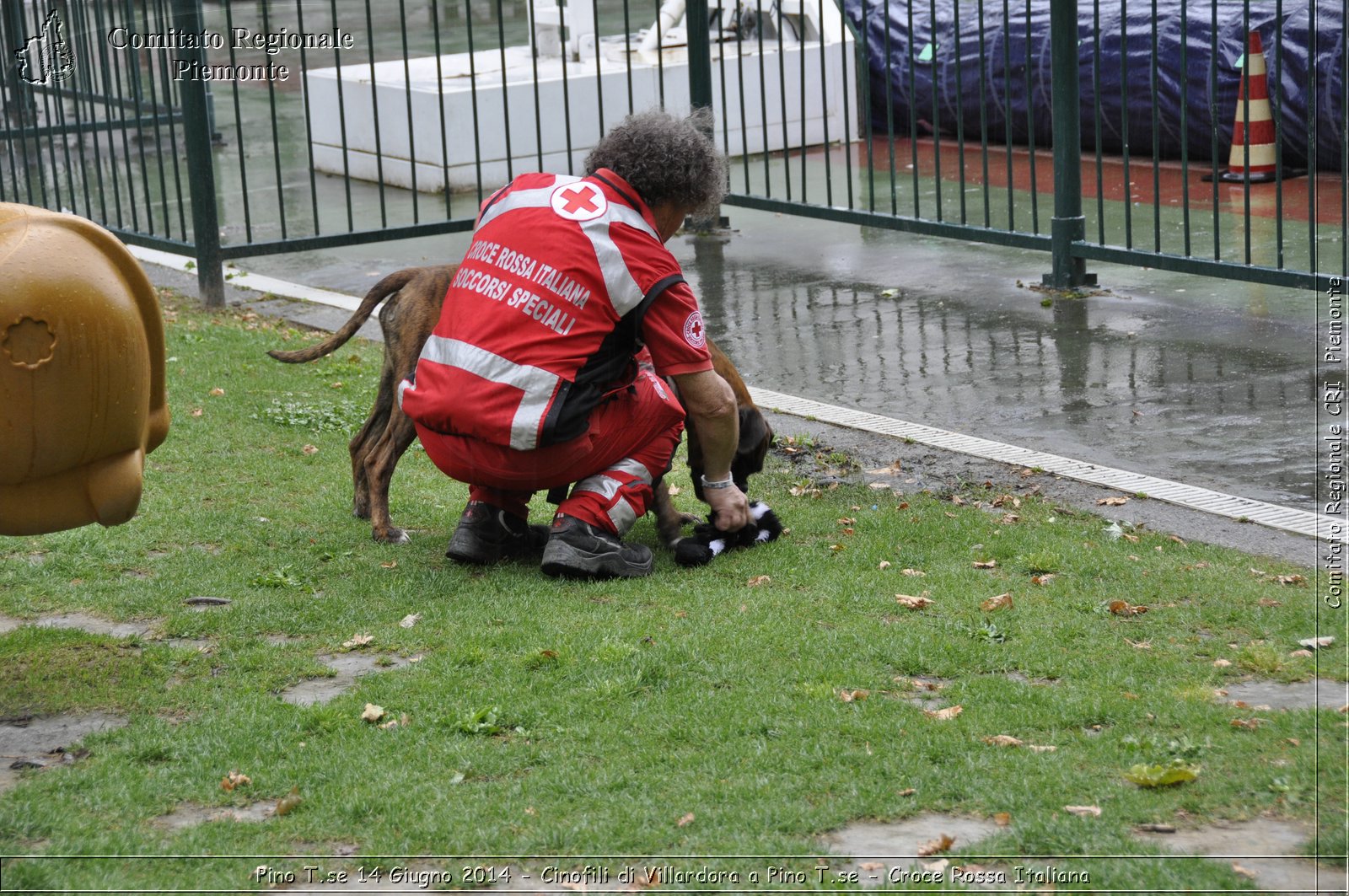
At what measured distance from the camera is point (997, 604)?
4551mm

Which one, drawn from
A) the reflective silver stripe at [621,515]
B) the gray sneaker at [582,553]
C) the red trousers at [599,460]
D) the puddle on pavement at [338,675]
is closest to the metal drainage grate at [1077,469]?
the red trousers at [599,460]

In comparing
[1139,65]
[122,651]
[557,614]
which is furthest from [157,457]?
[1139,65]

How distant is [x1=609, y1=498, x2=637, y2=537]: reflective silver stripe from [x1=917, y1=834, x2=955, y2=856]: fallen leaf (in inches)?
83.1

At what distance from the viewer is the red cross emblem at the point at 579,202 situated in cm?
479

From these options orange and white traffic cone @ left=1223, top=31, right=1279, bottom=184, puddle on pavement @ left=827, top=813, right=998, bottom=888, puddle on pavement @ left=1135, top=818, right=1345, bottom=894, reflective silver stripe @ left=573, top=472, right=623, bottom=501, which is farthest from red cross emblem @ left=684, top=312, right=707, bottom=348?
orange and white traffic cone @ left=1223, top=31, right=1279, bottom=184

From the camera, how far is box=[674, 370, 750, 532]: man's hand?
486cm

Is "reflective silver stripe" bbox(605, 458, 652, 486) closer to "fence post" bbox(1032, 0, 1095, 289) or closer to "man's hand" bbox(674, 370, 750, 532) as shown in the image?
"man's hand" bbox(674, 370, 750, 532)

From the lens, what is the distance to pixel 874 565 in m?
5.03

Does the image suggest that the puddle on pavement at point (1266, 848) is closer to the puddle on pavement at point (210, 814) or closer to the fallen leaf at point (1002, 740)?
the fallen leaf at point (1002, 740)

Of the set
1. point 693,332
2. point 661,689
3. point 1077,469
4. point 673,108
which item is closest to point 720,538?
point 693,332

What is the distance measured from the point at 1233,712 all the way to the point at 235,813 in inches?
90.8

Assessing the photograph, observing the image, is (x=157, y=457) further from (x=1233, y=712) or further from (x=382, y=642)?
(x=1233, y=712)

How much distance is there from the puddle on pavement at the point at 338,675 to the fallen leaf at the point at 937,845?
66.1 inches

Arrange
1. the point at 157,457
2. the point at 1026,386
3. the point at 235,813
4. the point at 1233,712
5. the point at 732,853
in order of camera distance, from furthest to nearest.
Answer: the point at 1026,386 → the point at 157,457 → the point at 1233,712 → the point at 235,813 → the point at 732,853
